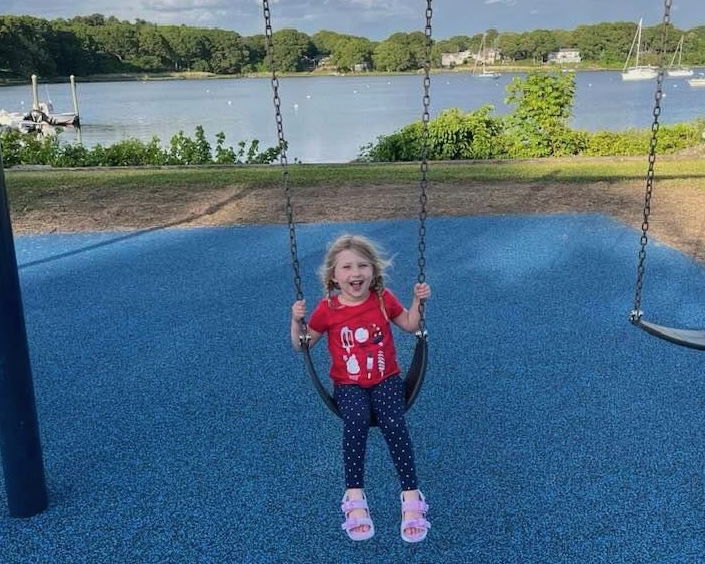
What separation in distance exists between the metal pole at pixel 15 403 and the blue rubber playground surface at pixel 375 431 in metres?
0.10

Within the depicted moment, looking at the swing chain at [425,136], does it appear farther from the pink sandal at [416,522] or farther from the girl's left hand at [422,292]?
the pink sandal at [416,522]

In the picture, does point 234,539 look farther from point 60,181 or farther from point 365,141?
point 365,141

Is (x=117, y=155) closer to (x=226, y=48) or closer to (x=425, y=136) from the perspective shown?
(x=425, y=136)

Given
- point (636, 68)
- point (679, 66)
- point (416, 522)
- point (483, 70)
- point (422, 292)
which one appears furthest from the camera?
point (483, 70)

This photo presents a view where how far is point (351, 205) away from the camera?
8.75 meters

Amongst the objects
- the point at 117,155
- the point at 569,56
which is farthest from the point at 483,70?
the point at 117,155

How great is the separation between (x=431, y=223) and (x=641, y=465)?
4.97 metres

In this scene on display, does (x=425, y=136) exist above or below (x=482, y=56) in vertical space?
below

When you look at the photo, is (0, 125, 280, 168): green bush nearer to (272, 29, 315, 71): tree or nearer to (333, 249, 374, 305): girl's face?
(333, 249, 374, 305): girl's face

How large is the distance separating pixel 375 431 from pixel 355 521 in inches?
36.4

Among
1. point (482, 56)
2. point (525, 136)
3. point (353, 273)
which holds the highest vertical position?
point (482, 56)

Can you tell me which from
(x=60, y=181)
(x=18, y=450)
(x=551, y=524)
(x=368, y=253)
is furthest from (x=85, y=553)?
(x=60, y=181)

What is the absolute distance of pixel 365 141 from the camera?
A: 1864 centimetres

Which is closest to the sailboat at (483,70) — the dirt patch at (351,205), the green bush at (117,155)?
the green bush at (117,155)
